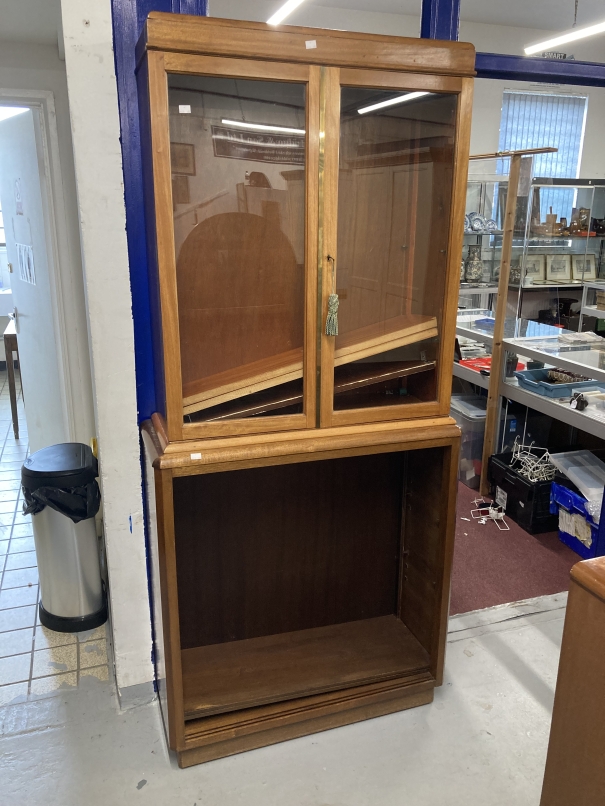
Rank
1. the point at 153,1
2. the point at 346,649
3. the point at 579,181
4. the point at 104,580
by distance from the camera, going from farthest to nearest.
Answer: the point at 579,181, the point at 104,580, the point at 346,649, the point at 153,1

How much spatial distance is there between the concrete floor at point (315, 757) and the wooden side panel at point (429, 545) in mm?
209

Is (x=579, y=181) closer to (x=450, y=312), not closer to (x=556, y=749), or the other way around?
(x=450, y=312)

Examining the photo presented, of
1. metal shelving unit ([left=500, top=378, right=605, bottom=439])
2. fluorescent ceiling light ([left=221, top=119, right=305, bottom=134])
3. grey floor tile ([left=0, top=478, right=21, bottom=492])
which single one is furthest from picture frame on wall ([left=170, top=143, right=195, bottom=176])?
grey floor tile ([left=0, top=478, right=21, bottom=492])

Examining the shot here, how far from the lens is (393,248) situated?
1769mm

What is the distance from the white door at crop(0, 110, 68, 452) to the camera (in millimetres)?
2893

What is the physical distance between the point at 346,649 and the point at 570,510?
1.41 metres

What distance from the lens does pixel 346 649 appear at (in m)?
2.13

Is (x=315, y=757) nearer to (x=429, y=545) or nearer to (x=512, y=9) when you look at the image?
(x=429, y=545)

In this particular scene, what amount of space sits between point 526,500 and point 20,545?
2483mm

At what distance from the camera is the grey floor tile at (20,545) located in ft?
9.79

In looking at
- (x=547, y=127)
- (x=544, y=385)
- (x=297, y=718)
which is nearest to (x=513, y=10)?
(x=547, y=127)

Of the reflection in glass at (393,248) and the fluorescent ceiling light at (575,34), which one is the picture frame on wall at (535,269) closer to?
the fluorescent ceiling light at (575,34)

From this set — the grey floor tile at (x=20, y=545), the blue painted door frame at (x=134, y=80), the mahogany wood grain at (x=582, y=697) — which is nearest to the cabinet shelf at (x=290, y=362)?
the blue painted door frame at (x=134, y=80)

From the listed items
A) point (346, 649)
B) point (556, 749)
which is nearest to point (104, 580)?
point (346, 649)
